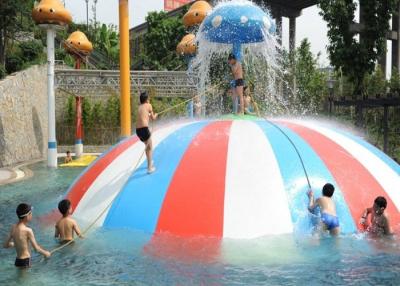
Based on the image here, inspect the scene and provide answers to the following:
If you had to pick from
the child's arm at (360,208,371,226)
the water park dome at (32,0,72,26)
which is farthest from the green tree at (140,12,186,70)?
the child's arm at (360,208,371,226)

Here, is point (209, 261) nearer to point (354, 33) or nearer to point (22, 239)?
point (22, 239)

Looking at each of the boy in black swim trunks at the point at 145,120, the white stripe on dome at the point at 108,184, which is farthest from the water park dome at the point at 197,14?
the boy in black swim trunks at the point at 145,120

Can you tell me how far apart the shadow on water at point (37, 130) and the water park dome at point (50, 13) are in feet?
21.9

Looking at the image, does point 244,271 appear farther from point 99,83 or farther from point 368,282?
point 99,83

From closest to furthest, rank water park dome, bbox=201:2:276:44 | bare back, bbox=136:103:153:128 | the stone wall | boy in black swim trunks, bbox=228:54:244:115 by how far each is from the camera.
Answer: bare back, bbox=136:103:153:128, boy in black swim trunks, bbox=228:54:244:115, water park dome, bbox=201:2:276:44, the stone wall

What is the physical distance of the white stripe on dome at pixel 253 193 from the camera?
715 cm

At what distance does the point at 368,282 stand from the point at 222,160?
3205mm

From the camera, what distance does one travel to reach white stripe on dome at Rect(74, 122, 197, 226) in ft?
26.8

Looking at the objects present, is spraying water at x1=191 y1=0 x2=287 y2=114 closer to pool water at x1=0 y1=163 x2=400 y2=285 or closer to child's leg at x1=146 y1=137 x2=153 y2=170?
child's leg at x1=146 y1=137 x2=153 y2=170

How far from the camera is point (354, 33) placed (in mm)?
25828

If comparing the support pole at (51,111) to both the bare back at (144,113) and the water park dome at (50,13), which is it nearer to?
the water park dome at (50,13)

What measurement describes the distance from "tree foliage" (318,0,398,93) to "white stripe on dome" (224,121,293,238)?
63.0 feet

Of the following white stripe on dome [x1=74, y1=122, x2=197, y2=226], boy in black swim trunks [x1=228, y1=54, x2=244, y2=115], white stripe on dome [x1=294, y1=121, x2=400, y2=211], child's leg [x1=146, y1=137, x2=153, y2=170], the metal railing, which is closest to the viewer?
child's leg [x1=146, y1=137, x2=153, y2=170]

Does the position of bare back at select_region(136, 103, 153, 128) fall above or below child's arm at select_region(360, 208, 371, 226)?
above
